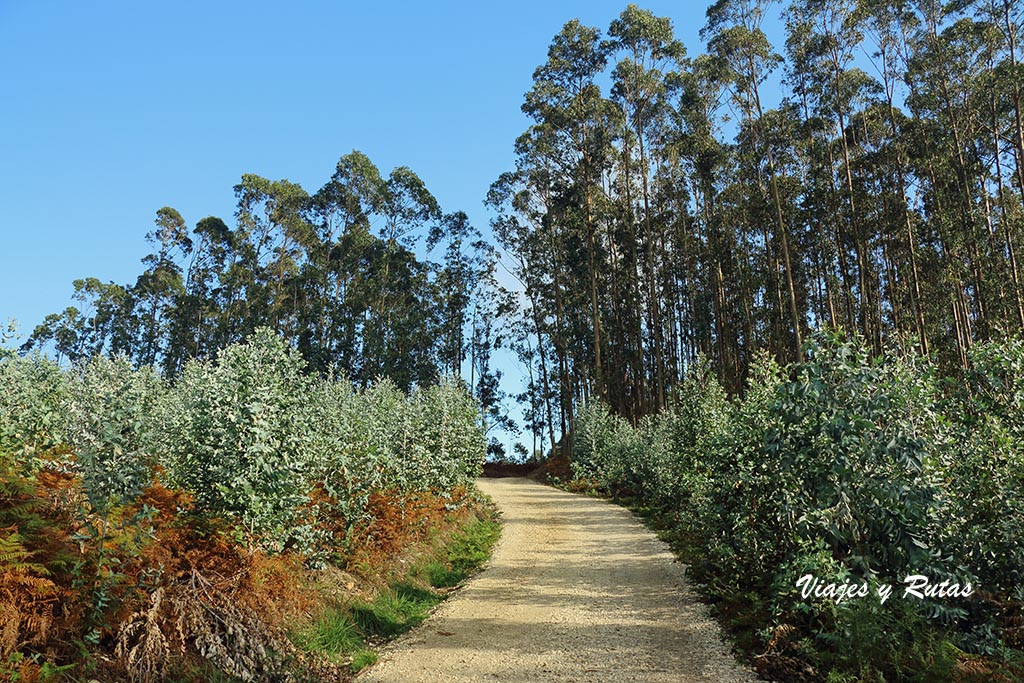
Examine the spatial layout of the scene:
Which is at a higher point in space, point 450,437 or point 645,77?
point 645,77

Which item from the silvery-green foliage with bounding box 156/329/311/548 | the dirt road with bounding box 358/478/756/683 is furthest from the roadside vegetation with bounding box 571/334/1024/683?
the silvery-green foliage with bounding box 156/329/311/548

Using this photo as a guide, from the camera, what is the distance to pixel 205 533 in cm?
724

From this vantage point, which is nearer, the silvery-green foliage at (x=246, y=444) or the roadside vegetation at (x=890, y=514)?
the roadside vegetation at (x=890, y=514)

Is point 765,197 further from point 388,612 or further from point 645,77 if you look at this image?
point 388,612

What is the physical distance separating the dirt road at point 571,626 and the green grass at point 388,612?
287 millimetres

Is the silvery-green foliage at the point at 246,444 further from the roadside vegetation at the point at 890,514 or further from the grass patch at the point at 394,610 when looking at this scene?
the roadside vegetation at the point at 890,514

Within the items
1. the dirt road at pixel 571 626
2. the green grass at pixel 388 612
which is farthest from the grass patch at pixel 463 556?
the dirt road at pixel 571 626

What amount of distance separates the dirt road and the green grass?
287mm

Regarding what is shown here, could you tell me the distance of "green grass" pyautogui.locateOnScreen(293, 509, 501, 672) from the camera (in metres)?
7.33

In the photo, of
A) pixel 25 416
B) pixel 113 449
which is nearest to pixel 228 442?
pixel 113 449

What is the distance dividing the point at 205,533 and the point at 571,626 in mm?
4525

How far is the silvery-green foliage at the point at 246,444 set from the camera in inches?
299

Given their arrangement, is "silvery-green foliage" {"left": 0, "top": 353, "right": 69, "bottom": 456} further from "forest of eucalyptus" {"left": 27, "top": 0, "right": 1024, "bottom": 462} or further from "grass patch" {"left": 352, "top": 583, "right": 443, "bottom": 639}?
"forest of eucalyptus" {"left": 27, "top": 0, "right": 1024, "bottom": 462}

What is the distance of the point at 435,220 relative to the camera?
48.2m
